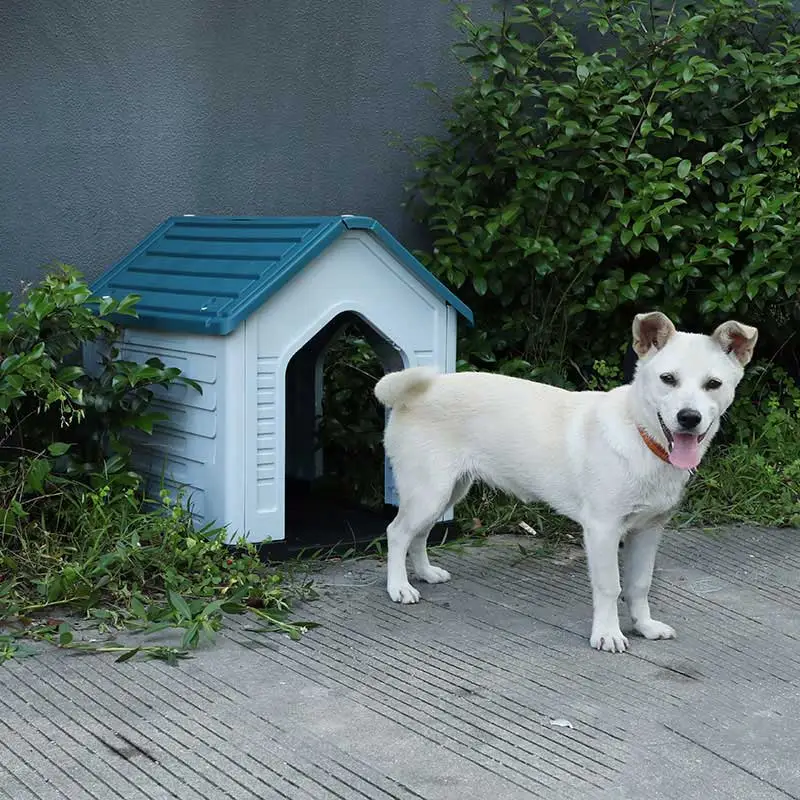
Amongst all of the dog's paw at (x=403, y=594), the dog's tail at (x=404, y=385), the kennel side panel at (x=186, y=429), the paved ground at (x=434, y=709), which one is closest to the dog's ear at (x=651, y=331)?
the dog's tail at (x=404, y=385)

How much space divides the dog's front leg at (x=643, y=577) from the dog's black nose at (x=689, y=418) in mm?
557

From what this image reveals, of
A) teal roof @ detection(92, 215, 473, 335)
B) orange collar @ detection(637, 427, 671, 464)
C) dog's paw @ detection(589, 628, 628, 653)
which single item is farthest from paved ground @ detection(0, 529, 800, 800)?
teal roof @ detection(92, 215, 473, 335)

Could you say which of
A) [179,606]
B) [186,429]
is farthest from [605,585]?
[186,429]

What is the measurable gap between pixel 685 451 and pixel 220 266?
208 cm

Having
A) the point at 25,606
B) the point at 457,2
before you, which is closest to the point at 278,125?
the point at 457,2

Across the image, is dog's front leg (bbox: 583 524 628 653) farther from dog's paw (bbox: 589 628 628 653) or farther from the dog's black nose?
the dog's black nose

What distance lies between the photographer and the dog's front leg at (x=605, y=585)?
404 cm

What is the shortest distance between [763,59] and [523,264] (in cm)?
155

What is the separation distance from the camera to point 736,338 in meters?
3.92

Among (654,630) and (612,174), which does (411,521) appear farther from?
(612,174)

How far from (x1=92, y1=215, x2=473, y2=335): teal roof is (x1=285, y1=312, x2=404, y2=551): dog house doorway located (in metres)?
0.58

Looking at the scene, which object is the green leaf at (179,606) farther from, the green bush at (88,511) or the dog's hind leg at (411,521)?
the dog's hind leg at (411,521)

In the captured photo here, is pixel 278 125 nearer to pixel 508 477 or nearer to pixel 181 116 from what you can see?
pixel 181 116

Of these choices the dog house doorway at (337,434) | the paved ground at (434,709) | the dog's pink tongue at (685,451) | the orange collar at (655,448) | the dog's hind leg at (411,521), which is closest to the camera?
the paved ground at (434,709)
